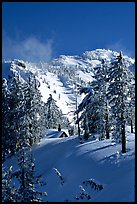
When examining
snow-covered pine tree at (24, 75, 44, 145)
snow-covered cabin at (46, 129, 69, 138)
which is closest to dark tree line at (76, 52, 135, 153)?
snow-covered pine tree at (24, 75, 44, 145)

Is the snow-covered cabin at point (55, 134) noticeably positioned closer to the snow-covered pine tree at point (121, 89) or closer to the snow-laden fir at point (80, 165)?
the snow-laden fir at point (80, 165)

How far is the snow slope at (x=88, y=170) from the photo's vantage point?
25203 mm

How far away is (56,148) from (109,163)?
15.9 m

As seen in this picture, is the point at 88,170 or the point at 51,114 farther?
the point at 51,114

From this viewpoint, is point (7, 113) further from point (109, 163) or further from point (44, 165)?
point (109, 163)

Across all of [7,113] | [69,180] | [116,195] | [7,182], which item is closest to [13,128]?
[7,113]

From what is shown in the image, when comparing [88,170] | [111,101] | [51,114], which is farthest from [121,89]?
[51,114]

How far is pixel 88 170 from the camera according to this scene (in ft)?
106

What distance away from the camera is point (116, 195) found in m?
23.4

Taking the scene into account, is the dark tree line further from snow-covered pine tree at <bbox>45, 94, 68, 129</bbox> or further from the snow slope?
snow-covered pine tree at <bbox>45, 94, 68, 129</bbox>

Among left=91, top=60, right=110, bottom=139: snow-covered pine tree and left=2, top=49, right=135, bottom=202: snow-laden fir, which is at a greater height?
left=91, top=60, right=110, bottom=139: snow-covered pine tree

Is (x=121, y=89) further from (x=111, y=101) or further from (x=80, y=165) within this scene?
(x=80, y=165)

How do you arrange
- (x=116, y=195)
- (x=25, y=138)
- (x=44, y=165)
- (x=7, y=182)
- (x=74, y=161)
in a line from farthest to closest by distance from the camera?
1. (x=25, y=138)
2. (x=44, y=165)
3. (x=74, y=161)
4. (x=116, y=195)
5. (x=7, y=182)

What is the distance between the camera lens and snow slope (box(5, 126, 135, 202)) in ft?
82.7
